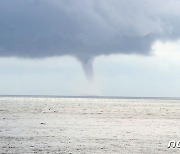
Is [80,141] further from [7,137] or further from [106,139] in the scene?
[7,137]

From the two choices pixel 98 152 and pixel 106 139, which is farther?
pixel 106 139

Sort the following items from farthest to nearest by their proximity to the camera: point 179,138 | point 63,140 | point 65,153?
1. point 179,138
2. point 63,140
3. point 65,153

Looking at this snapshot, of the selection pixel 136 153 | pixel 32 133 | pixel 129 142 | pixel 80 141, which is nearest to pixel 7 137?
pixel 32 133

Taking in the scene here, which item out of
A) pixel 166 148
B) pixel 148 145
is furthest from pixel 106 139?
pixel 166 148

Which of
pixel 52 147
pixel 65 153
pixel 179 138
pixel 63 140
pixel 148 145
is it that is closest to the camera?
pixel 65 153

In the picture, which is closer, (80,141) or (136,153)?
(136,153)

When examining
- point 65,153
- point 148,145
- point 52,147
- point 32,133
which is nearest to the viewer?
point 65,153

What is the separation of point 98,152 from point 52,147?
2905 millimetres

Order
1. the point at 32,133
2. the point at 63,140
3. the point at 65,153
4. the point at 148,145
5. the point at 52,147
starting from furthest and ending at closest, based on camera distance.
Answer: the point at 32,133 < the point at 63,140 < the point at 148,145 < the point at 52,147 < the point at 65,153

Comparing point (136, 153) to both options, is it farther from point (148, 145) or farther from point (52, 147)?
point (52, 147)

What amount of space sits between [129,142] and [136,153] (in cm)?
405

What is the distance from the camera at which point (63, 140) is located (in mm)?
22953

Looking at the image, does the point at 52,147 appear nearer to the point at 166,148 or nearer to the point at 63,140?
the point at 63,140

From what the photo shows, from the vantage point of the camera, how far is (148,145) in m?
21.3
